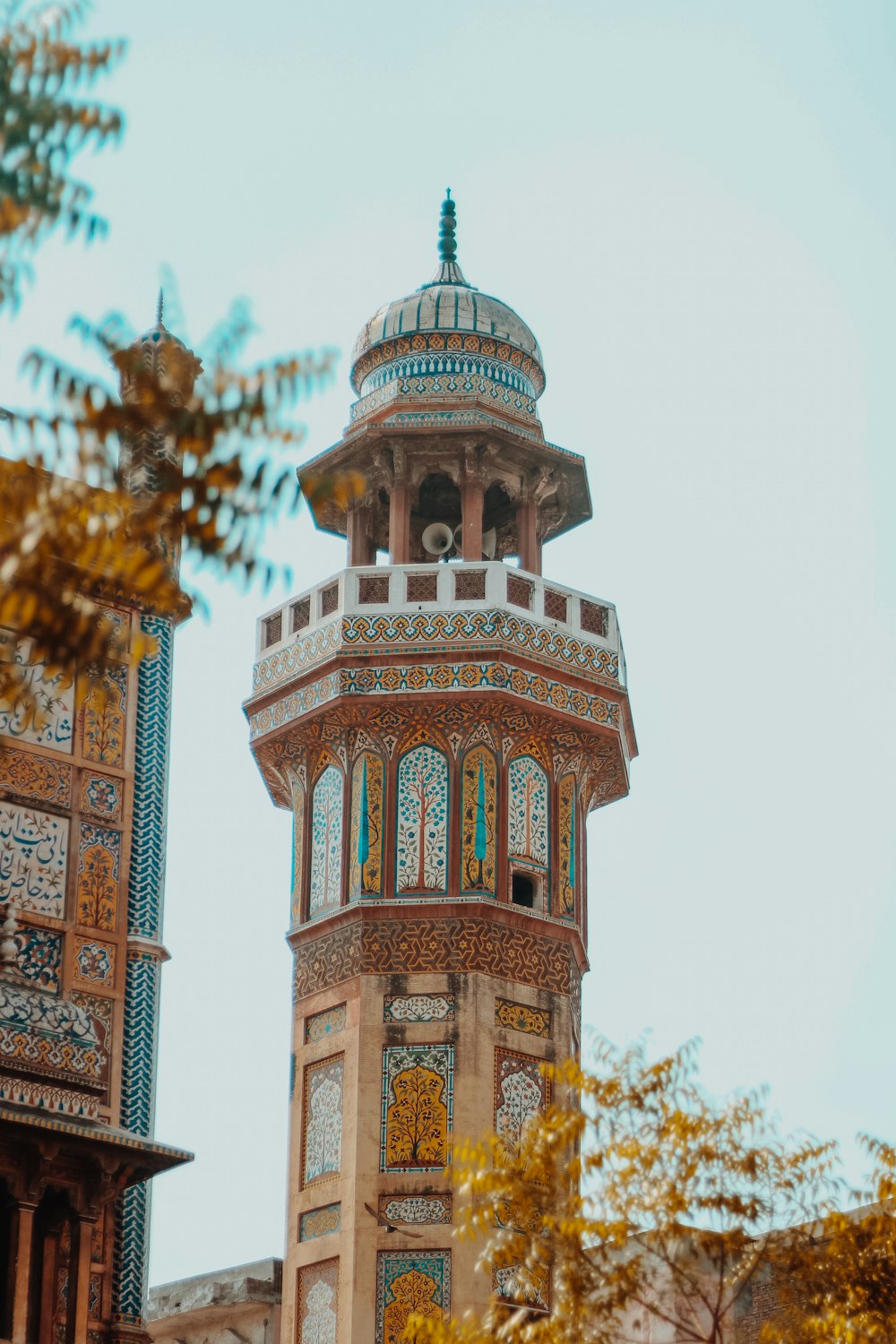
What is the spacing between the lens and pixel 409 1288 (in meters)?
19.9

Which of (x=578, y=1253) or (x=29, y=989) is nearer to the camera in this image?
(x=578, y=1253)

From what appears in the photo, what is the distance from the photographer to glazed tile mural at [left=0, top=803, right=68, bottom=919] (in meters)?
14.7

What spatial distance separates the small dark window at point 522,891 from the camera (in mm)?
21859

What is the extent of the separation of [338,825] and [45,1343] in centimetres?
874

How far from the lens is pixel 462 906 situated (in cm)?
2109

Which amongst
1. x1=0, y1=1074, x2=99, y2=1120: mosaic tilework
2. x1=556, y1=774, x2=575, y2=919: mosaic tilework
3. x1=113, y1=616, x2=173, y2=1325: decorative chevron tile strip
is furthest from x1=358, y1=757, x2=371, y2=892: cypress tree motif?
x1=0, y1=1074, x2=99, y2=1120: mosaic tilework

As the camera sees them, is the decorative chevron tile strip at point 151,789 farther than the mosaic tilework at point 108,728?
No

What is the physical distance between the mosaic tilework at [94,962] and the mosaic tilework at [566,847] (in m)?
7.46

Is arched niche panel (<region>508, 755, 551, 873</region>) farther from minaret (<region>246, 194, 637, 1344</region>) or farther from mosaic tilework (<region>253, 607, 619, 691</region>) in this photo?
mosaic tilework (<region>253, 607, 619, 691</region>)

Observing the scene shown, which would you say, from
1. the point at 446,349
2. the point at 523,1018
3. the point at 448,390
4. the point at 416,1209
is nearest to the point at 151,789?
the point at 416,1209

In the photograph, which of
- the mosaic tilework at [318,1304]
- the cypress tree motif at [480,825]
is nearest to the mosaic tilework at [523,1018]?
the cypress tree motif at [480,825]

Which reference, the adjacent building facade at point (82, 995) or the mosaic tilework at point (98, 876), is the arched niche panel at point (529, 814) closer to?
the adjacent building facade at point (82, 995)

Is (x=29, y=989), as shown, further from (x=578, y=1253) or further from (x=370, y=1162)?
(x=370, y=1162)

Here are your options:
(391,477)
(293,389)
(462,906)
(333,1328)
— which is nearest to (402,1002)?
(462,906)
